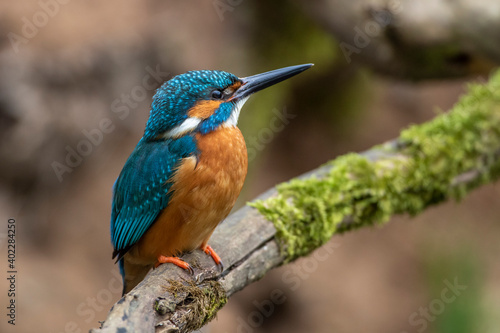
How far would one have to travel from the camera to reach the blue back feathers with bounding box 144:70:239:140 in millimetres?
2729

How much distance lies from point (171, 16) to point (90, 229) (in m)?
2.81

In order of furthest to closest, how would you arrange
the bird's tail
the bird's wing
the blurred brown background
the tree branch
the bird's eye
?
1. the blurred brown background
2. the tree branch
3. the bird's tail
4. the bird's eye
5. the bird's wing

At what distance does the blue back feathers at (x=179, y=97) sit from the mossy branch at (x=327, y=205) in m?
0.61

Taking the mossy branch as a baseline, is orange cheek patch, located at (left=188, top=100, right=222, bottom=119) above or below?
above

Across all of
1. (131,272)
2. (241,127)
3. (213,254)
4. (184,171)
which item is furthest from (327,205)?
(241,127)

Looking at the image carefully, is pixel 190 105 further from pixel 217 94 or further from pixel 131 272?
pixel 131 272

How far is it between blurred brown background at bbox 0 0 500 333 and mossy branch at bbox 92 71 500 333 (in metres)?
1.29

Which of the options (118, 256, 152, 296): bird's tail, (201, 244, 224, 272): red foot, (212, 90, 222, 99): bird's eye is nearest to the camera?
(201, 244, 224, 272): red foot

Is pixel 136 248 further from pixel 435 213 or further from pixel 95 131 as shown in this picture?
pixel 435 213

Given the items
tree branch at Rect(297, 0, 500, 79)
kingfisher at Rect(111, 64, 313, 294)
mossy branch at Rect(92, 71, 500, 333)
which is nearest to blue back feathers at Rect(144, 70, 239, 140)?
kingfisher at Rect(111, 64, 313, 294)

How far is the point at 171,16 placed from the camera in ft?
22.6

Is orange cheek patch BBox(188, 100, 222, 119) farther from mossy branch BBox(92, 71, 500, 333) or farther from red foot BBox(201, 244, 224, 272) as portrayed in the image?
red foot BBox(201, 244, 224, 272)

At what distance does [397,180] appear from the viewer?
3.20 m

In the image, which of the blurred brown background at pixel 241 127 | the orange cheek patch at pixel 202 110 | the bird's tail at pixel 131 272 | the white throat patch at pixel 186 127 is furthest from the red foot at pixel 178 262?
the blurred brown background at pixel 241 127
